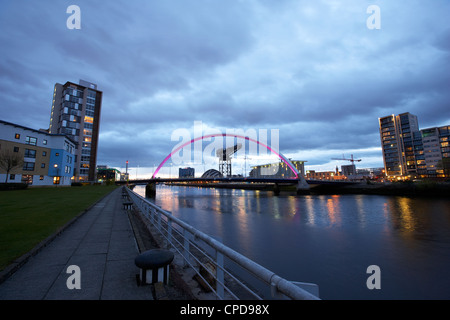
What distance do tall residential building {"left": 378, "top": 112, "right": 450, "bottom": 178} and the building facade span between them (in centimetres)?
15755

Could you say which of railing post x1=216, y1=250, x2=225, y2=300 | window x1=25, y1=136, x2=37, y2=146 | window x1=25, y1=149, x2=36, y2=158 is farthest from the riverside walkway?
window x1=25, y1=136, x2=37, y2=146

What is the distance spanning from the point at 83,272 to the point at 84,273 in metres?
0.09

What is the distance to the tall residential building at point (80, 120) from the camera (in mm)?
85250

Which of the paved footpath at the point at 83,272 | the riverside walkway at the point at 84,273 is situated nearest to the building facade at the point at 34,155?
the paved footpath at the point at 83,272

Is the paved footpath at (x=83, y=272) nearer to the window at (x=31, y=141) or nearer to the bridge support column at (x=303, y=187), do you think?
the window at (x=31, y=141)

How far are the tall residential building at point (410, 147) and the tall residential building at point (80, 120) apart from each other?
161208mm

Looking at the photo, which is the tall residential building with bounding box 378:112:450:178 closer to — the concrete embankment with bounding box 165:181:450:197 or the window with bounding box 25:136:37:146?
the concrete embankment with bounding box 165:181:450:197

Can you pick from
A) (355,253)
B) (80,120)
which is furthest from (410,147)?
(80,120)

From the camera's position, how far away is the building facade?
4636 cm

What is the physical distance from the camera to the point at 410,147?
409 feet

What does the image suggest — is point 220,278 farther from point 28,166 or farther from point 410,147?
point 410,147

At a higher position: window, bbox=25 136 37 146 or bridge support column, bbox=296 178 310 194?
window, bbox=25 136 37 146
